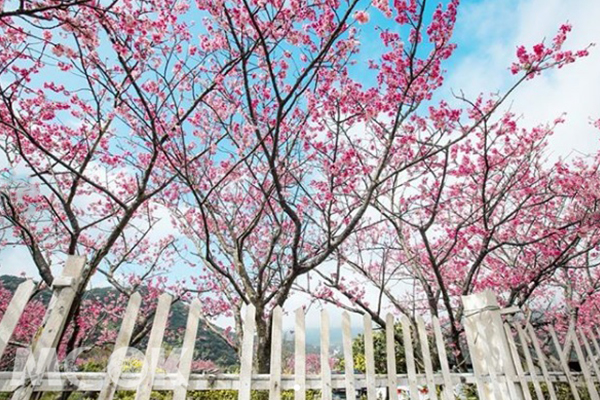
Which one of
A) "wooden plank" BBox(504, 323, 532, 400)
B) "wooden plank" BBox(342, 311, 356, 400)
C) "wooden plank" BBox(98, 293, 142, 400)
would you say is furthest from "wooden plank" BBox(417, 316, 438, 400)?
→ "wooden plank" BBox(98, 293, 142, 400)

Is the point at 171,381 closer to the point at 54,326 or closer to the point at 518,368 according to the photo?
the point at 54,326

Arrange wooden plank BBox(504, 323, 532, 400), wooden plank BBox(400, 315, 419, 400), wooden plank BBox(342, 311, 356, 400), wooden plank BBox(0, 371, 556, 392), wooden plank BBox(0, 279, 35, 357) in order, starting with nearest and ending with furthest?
wooden plank BBox(0, 279, 35, 357), wooden plank BBox(0, 371, 556, 392), wooden plank BBox(342, 311, 356, 400), wooden plank BBox(400, 315, 419, 400), wooden plank BBox(504, 323, 532, 400)

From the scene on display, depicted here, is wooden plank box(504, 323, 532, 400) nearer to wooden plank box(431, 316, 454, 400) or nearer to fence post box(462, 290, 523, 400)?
fence post box(462, 290, 523, 400)

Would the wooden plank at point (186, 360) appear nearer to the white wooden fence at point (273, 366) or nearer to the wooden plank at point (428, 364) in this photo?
the white wooden fence at point (273, 366)

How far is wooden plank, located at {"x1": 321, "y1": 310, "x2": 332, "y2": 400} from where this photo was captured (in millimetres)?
2127

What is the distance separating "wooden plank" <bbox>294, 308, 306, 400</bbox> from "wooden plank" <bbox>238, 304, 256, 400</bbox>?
302mm

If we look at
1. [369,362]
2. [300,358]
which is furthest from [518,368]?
[300,358]

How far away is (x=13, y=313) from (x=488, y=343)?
10.8ft

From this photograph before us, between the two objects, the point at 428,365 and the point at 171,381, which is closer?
the point at 171,381

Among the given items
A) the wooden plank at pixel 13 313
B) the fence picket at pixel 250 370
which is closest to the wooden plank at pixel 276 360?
the fence picket at pixel 250 370

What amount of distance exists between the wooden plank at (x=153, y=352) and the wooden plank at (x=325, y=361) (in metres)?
1.06

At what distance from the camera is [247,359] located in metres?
2.07

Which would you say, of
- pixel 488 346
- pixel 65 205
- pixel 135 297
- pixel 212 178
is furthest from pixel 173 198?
pixel 488 346

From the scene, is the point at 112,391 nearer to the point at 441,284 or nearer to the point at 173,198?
the point at 441,284
